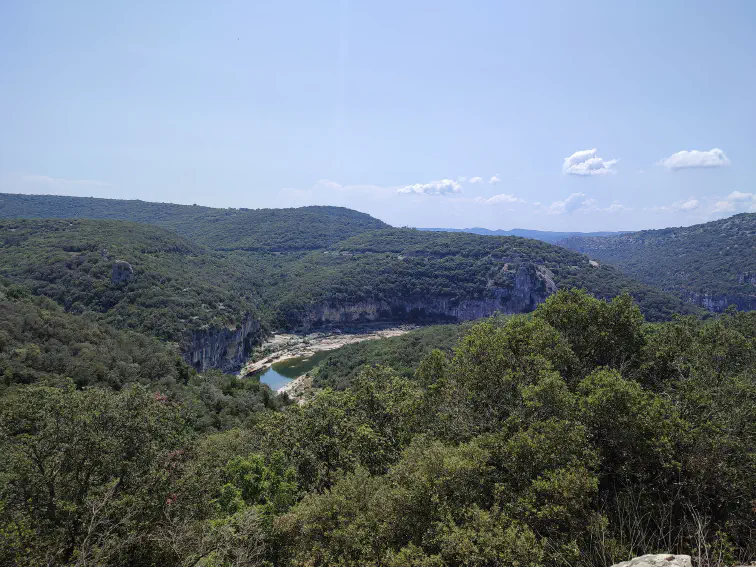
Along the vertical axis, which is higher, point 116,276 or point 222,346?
point 116,276

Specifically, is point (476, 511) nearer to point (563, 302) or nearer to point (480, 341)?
point (480, 341)

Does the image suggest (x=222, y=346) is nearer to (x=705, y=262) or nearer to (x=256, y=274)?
(x=256, y=274)

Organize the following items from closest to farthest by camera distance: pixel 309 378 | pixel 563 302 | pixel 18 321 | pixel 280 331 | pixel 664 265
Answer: pixel 563 302 < pixel 18 321 < pixel 309 378 < pixel 280 331 < pixel 664 265

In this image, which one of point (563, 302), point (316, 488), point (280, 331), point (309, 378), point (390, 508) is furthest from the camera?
point (280, 331)

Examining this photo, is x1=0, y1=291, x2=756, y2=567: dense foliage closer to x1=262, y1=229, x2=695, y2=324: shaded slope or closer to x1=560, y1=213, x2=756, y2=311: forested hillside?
x1=262, y1=229, x2=695, y2=324: shaded slope

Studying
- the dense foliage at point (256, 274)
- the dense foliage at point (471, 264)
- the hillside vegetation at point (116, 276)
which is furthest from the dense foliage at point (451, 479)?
the dense foliage at point (471, 264)

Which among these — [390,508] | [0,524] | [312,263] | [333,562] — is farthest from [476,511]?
[312,263]

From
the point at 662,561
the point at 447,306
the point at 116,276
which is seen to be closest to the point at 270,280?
the point at 447,306

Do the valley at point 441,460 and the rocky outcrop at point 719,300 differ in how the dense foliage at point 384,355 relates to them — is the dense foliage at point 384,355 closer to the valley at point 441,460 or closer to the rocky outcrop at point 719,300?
the valley at point 441,460
